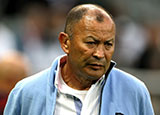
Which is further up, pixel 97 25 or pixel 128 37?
pixel 97 25

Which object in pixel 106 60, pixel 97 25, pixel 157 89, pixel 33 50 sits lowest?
pixel 157 89

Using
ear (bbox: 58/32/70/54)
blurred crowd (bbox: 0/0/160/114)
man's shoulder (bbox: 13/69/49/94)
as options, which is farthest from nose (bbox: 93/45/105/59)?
blurred crowd (bbox: 0/0/160/114)

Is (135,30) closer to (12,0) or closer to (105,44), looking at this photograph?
(12,0)

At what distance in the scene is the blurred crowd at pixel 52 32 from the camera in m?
9.46

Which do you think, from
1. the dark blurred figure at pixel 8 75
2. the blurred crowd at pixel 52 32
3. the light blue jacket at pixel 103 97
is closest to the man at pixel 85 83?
the light blue jacket at pixel 103 97

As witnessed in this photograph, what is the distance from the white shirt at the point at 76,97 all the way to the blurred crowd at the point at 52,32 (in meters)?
3.79

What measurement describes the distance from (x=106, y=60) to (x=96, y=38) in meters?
0.21

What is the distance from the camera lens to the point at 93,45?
14.8ft

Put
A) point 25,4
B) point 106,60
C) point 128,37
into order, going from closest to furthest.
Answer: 1. point 106,60
2. point 128,37
3. point 25,4

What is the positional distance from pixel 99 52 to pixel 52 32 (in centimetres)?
586

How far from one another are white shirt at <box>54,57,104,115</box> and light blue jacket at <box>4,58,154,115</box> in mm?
79

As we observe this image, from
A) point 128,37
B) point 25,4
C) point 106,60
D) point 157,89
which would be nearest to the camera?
point 106,60

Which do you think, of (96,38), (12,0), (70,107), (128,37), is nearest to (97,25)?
(96,38)

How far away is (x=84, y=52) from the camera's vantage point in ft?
14.9
